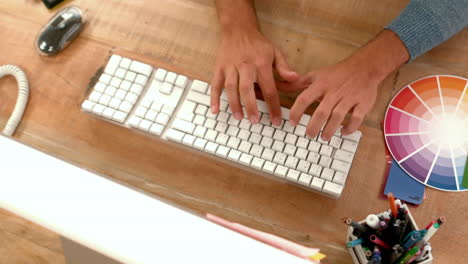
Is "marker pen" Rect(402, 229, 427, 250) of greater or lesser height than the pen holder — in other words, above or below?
above

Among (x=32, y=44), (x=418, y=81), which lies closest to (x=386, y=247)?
(x=418, y=81)

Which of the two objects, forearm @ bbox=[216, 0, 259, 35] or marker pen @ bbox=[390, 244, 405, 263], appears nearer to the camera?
→ marker pen @ bbox=[390, 244, 405, 263]

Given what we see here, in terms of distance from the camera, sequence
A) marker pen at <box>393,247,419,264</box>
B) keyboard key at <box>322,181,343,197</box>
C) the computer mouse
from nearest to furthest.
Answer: marker pen at <box>393,247,419,264</box>
keyboard key at <box>322,181,343,197</box>
the computer mouse

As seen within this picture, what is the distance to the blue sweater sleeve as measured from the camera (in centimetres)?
66

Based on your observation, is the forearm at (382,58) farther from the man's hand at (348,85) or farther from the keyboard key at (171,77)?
the keyboard key at (171,77)

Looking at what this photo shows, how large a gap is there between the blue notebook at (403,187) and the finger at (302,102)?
0.18 meters

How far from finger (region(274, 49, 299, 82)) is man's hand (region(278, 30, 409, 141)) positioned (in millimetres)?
25

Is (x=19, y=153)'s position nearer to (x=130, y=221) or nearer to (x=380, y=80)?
(x=130, y=221)

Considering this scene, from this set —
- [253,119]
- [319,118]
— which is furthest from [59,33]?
[319,118]

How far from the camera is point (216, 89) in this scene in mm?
Result: 683

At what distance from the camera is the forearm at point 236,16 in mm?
750

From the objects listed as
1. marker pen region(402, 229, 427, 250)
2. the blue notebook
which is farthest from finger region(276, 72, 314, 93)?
marker pen region(402, 229, 427, 250)

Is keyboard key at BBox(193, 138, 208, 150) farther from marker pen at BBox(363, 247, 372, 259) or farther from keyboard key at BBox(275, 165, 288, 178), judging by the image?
marker pen at BBox(363, 247, 372, 259)

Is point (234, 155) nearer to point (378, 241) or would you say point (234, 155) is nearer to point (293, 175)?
point (293, 175)
